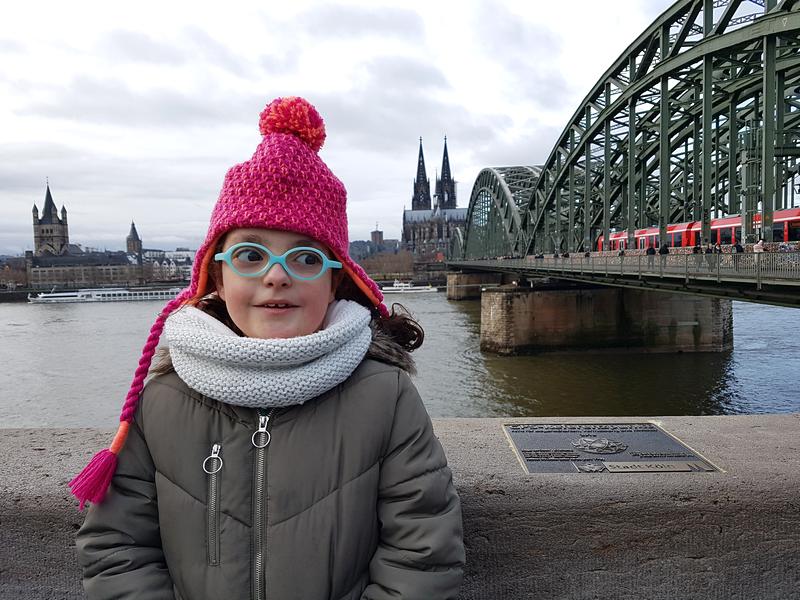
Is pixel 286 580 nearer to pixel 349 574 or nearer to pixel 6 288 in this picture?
pixel 349 574

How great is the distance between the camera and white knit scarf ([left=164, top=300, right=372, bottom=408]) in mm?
1763

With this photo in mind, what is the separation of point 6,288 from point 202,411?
117 m

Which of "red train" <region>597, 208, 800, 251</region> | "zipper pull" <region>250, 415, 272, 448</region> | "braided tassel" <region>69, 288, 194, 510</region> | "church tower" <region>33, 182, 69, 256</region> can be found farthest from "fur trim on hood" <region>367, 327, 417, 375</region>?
"church tower" <region>33, 182, 69, 256</region>

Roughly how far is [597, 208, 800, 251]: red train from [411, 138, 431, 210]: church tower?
133 meters

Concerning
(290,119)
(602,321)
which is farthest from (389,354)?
(602,321)

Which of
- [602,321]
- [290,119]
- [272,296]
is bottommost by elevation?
[602,321]

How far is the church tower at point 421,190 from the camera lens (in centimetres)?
16538

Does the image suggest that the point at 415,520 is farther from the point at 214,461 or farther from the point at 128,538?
the point at 128,538

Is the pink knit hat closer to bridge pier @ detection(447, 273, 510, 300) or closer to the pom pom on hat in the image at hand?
the pom pom on hat

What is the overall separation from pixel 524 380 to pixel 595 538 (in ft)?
66.5

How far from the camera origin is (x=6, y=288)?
99.4 m

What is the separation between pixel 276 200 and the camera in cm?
190

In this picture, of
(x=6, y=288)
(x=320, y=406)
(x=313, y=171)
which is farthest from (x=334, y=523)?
(x=6, y=288)

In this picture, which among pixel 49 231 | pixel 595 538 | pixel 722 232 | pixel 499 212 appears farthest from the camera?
pixel 49 231
